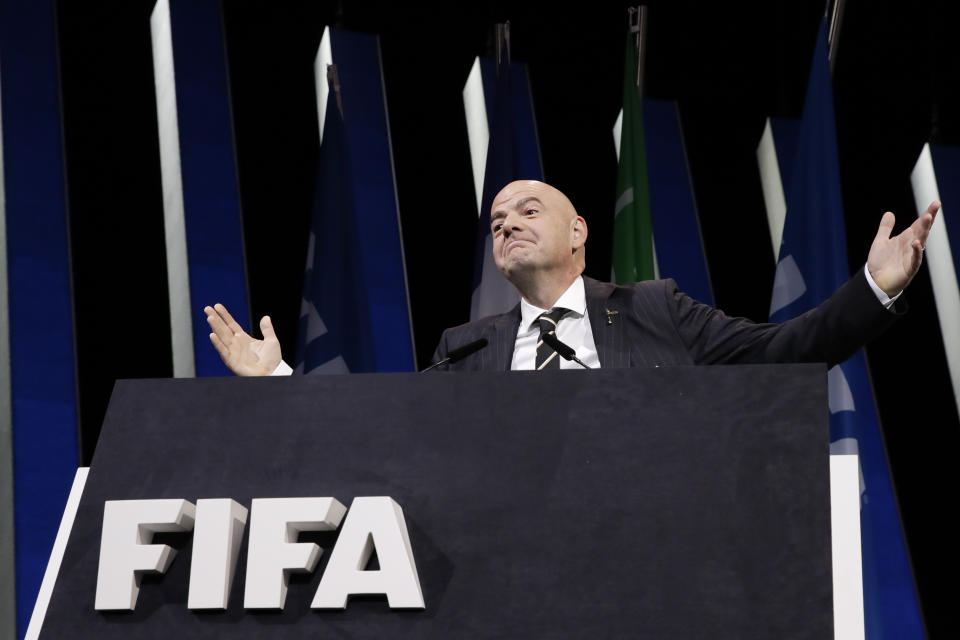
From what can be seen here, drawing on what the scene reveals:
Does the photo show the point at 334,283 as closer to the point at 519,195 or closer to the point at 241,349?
the point at 519,195

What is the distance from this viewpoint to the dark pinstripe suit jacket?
1.86 m

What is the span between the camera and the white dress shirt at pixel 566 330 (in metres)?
2.12

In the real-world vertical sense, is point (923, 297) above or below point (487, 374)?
above

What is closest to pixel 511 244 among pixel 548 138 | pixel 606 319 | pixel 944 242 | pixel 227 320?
pixel 606 319

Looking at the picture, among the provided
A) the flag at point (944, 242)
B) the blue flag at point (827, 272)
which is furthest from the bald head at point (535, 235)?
the flag at point (944, 242)

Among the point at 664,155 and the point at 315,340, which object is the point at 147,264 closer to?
the point at 315,340

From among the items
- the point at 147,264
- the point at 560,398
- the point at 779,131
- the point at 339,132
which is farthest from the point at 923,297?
the point at 560,398

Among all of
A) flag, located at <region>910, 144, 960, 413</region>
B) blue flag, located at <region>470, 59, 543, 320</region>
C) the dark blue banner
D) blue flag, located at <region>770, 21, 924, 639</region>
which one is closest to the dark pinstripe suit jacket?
blue flag, located at <region>770, 21, 924, 639</region>

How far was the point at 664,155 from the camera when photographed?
5824 mm

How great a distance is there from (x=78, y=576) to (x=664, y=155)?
479cm

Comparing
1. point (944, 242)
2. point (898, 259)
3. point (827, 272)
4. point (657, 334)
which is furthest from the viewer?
point (944, 242)

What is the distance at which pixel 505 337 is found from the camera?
83.7 inches

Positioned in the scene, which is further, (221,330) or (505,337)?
(505,337)

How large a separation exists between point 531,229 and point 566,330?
27 cm
